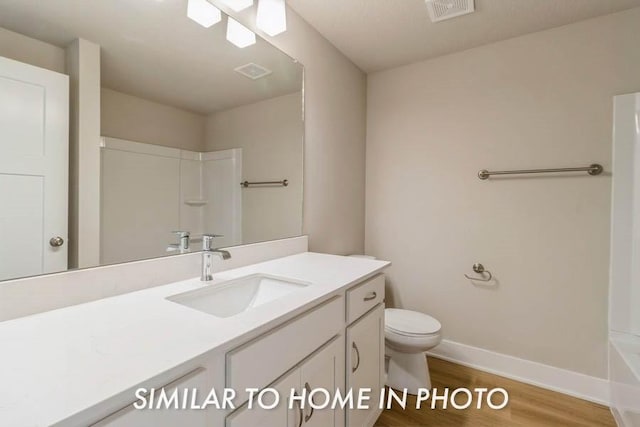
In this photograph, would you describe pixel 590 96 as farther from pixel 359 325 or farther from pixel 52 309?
pixel 52 309

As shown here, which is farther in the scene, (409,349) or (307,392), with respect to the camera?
(409,349)

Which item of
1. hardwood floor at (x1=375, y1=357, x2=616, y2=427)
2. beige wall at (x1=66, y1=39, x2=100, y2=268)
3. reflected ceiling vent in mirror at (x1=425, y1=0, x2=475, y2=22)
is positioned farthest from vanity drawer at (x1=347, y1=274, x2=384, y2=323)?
reflected ceiling vent in mirror at (x1=425, y1=0, x2=475, y2=22)

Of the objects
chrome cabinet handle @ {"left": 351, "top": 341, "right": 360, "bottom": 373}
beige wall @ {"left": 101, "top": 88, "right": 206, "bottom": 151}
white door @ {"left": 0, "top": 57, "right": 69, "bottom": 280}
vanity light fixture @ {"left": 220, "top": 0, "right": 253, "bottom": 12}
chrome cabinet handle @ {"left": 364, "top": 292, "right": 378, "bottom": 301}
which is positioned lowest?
chrome cabinet handle @ {"left": 351, "top": 341, "right": 360, "bottom": 373}

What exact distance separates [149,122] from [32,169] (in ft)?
1.32

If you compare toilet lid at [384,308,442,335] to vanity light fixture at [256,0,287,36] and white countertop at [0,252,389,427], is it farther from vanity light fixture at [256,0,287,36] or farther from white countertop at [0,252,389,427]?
vanity light fixture at [256,0,287,36]

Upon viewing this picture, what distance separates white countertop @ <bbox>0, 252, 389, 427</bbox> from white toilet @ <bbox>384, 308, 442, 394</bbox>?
38.2 inches

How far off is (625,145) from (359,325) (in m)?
1.84

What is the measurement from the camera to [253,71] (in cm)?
159

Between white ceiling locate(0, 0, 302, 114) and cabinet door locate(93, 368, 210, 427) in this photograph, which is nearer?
cabinet door locate(93, 368, 210, 427)

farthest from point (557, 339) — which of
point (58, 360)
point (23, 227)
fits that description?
point (23, 227)

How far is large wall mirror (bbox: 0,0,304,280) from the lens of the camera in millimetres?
834

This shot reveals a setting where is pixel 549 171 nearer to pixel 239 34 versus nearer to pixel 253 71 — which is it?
pixel 253 71

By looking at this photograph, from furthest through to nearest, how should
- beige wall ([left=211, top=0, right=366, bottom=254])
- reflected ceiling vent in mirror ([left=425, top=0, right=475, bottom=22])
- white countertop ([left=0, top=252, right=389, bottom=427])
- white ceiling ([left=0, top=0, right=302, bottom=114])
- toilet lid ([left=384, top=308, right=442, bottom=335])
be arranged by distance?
1. beige wall ([left=211, top=0, right=366, bottom=254])
2. toilet lid ([left=384, top=308, right=442, bottom=335])
3. reflected ceiling vent in mirror ([left=425, top=0, right=475, bottom=22])
4. white ceiling ([left=0, top=0, right=302, bottom=114])
5. white countertop ([left=0, top=252, right=389, bottom=427])

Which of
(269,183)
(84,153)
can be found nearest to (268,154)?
(269,183)
